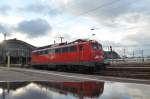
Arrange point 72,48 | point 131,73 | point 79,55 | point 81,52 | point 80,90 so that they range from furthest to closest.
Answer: point 72,48 → point 79,55 → point 81,52 → point 131,73 → point 80,90

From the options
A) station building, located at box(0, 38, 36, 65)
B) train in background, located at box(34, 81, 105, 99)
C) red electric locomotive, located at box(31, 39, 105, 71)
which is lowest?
train in background, located at box(34, 81, 105, 99)

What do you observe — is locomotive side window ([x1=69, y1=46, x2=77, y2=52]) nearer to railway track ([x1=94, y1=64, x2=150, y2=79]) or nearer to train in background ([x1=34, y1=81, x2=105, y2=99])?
railway track ([x1=94, y1=64, x2=150, y2=79])

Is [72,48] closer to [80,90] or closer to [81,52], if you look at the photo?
[81,52]

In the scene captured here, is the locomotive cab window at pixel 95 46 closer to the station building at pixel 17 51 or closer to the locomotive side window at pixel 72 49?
the locomotive side window at pixel 72 49

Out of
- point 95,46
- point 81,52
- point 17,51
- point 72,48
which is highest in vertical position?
point 17,51

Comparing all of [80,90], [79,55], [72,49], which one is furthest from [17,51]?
[80,90]

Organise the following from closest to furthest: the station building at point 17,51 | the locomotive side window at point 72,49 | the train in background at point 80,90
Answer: the train in background at point 80,90 < the locomotive side window at point 72,49 < the station building at point 17,51

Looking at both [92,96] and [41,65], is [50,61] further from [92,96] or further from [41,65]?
[92,96]

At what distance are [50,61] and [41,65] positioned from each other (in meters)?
5.89

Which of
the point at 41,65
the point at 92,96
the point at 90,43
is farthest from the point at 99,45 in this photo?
the point at 92,96

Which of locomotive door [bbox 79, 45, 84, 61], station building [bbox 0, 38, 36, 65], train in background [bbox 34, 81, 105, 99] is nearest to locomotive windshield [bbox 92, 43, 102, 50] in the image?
locomotive door [bbox 79, 45, 84, 61]

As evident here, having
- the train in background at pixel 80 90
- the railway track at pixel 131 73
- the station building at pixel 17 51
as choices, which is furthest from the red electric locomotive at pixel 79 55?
the station building at pixel 17 51

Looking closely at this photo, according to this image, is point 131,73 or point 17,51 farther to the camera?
point 17,51

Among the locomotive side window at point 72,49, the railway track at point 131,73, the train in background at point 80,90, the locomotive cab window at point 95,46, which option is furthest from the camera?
the locomotive side window at point 72,49
